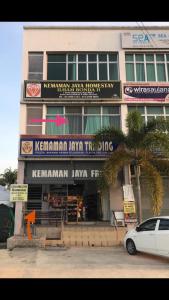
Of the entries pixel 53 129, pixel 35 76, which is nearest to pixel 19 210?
pixel 53 129

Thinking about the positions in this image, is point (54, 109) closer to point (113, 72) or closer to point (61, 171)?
point (61, 171)

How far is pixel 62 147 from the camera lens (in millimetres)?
17562

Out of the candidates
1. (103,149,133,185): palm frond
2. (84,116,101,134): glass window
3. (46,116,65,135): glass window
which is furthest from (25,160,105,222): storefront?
(84,116,101,134): glass window

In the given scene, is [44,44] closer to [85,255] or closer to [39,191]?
[39,191]

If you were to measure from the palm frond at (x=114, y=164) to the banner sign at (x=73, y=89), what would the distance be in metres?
4.85

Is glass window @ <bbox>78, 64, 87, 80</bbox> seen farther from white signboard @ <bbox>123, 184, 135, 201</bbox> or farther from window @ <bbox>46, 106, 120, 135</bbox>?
white signboard @ <bbox>123, 184, 135, 201</bbox>

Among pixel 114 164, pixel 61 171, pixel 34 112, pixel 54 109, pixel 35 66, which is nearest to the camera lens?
pixel 114 164

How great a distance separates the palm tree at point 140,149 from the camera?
14695 millimetres

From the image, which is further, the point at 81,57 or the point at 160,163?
the point at 81,57

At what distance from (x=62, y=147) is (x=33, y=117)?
9.24 feet

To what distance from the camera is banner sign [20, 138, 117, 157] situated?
17.4 m

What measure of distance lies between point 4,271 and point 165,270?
453 cm

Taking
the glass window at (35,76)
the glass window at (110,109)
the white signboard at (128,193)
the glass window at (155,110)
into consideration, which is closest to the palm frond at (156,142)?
the white signboard at (128,193)

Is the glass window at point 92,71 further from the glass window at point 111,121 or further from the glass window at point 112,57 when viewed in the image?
the glass window at point 111,121
